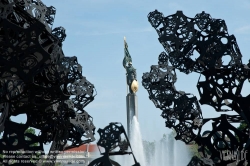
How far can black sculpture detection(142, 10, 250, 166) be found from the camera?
37.4 ft

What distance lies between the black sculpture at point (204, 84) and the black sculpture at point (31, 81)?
7.98 feet

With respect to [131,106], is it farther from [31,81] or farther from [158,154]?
[31,81]

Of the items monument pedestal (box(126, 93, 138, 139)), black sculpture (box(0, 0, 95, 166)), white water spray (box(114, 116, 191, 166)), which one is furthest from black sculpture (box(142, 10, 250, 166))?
monument pedestal (box(126, 93, 138, 139))

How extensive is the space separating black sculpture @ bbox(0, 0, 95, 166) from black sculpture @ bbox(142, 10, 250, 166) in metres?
2.43

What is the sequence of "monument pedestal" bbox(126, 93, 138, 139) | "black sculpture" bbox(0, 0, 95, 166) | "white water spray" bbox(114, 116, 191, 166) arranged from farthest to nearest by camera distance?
1. "monument pedestal" bbox(126, 93, 138, 139)
2. "white water spray" bbox(114, 116, 191, 166)
3. "black sculpture" bbox(0, 0, 95, 166)

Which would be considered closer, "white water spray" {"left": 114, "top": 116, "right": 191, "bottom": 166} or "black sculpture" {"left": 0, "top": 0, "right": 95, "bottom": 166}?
"black sculpture" {"left": 0, "top": 0, "right": 95, "bottom": 166}

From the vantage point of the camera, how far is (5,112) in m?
11.6

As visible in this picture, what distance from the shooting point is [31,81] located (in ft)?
33.0

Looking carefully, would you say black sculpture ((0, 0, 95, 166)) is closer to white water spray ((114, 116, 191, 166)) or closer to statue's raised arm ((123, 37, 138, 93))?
white water spray ((114, 116, 191, 166))

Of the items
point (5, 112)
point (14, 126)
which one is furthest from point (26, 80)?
point (5, 112)

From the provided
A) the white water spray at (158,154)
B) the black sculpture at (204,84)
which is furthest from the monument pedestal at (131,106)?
the black sculpture at (204,84)

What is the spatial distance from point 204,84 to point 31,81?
149 inches

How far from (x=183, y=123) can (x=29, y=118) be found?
3928 millimetres

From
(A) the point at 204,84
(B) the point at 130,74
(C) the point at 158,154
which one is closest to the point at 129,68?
(B) the point at 130,74
